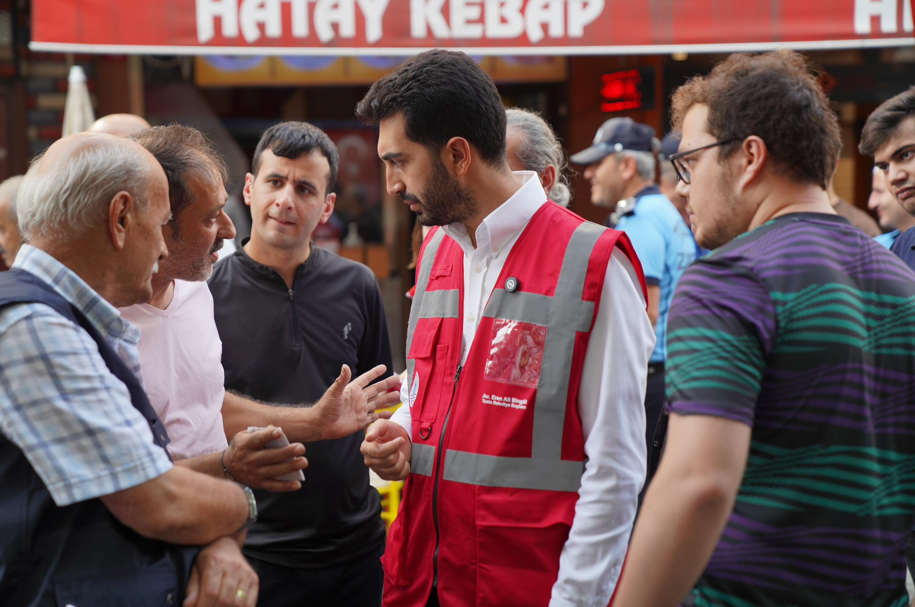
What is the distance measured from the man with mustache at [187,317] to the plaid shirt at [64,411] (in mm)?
510

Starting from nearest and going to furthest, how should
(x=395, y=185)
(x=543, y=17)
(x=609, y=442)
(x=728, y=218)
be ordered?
(x=728, y=218)
(x=609, y=442)
(x=395, y=185)
(x=543, y=17)

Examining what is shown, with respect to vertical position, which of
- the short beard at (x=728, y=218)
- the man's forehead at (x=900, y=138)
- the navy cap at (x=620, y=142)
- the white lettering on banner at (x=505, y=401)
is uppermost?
the navy cap at (x=620, y=142)

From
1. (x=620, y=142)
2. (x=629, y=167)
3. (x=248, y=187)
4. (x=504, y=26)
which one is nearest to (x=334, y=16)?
(x=504, y=26)

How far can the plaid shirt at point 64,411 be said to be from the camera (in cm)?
137

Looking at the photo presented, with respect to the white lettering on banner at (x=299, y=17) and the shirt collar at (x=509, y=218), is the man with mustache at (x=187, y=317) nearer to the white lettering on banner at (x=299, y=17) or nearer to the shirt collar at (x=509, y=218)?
the shirt collar at (x=509, y=218)

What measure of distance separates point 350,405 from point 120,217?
1.02 metres

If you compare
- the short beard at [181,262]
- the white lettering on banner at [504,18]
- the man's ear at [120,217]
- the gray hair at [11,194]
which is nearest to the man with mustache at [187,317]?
the short beard at [181,262]

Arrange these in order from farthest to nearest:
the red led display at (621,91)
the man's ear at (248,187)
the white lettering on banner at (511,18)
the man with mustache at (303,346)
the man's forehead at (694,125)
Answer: the red led display at (621,91), the white lettering on banner at (511,18), the man's ear at (248,187), the man with mustache at (303,346), the man's forehead at (694,125)

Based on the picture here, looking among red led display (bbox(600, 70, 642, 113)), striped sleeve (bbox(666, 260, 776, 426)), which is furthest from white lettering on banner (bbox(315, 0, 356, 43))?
striped sleeve (bbox(666, 260, 776, 426))

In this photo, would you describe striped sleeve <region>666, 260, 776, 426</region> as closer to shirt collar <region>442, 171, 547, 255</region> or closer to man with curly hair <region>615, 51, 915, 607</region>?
man with curly hair <region>615, 51, 915, 607</region>

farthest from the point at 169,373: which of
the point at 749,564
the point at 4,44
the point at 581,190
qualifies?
the point at 581,190

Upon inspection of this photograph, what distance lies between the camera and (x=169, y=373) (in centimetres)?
208

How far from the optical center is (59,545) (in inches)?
56.1

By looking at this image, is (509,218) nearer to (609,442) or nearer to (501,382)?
(501,382)
